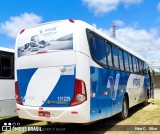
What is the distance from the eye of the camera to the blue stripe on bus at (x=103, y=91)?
828cm

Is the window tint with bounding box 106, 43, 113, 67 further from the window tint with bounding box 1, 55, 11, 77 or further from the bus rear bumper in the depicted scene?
the window tint with bounding box 1, 55, 11, 77

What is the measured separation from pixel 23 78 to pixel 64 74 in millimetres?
1509

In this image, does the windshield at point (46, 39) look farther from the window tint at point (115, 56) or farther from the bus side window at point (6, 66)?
the window tint at point (115, 56)

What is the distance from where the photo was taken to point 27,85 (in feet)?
28.3

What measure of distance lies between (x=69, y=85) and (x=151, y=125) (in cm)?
410

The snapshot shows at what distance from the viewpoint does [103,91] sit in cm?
904

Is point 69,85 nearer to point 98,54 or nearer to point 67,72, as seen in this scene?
point 67,72

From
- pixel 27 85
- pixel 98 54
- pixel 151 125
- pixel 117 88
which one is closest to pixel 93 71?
pixel 98 54

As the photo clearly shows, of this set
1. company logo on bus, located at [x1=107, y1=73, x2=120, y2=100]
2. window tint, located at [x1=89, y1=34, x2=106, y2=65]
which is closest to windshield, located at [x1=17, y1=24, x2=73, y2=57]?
window tint, located at [x1=89, y1=34, x2=106, y2=65]

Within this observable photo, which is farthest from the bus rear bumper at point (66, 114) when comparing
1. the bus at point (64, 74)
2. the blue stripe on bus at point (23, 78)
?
the blue stripe on bus at point (23, 78)

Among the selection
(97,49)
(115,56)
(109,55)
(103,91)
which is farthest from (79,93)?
(115,56)

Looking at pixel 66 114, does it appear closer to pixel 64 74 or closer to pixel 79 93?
pixel 79 93

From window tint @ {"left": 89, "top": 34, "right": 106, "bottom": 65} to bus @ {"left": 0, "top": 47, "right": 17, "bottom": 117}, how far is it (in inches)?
137

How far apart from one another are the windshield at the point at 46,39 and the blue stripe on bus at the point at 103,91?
3.53 feet
